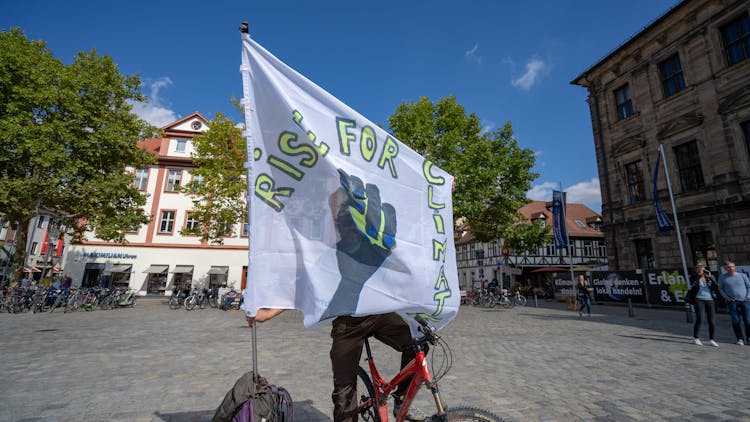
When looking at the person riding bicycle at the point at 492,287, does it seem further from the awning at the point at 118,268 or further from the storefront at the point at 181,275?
the awning at the point at 118,268

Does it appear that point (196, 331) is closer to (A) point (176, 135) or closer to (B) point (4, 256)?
(A) point (176, 135)

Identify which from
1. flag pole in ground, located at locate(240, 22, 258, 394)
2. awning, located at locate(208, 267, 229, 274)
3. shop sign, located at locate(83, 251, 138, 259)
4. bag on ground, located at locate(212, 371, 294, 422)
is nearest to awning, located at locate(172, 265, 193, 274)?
awning, located at locate(208, 267, 229, 274)

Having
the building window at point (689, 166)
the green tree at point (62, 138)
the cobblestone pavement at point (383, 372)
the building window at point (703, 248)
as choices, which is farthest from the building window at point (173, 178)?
the building window at point (703, 248)

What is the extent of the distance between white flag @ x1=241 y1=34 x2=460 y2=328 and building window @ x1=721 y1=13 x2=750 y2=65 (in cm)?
2415

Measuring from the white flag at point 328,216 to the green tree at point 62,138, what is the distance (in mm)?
20289

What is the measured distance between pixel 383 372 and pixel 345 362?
3525mm

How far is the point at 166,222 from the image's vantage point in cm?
3222

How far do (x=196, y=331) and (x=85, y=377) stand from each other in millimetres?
5806

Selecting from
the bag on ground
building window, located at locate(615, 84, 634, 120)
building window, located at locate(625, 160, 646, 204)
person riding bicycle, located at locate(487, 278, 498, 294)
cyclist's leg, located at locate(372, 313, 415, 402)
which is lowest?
the bag on ground

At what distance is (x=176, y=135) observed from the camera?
111 ft

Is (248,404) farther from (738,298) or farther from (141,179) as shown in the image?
(141,179)

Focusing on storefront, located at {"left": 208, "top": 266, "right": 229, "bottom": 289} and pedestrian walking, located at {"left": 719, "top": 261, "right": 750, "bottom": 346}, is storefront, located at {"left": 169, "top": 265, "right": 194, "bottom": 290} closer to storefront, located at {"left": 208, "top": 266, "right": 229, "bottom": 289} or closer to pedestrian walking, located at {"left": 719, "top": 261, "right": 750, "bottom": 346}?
storefront, located at {"left": 208, "top": 266, "right": 229, "bottom": 289}

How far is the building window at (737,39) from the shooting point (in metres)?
17.5

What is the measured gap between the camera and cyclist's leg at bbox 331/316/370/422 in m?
2.75
